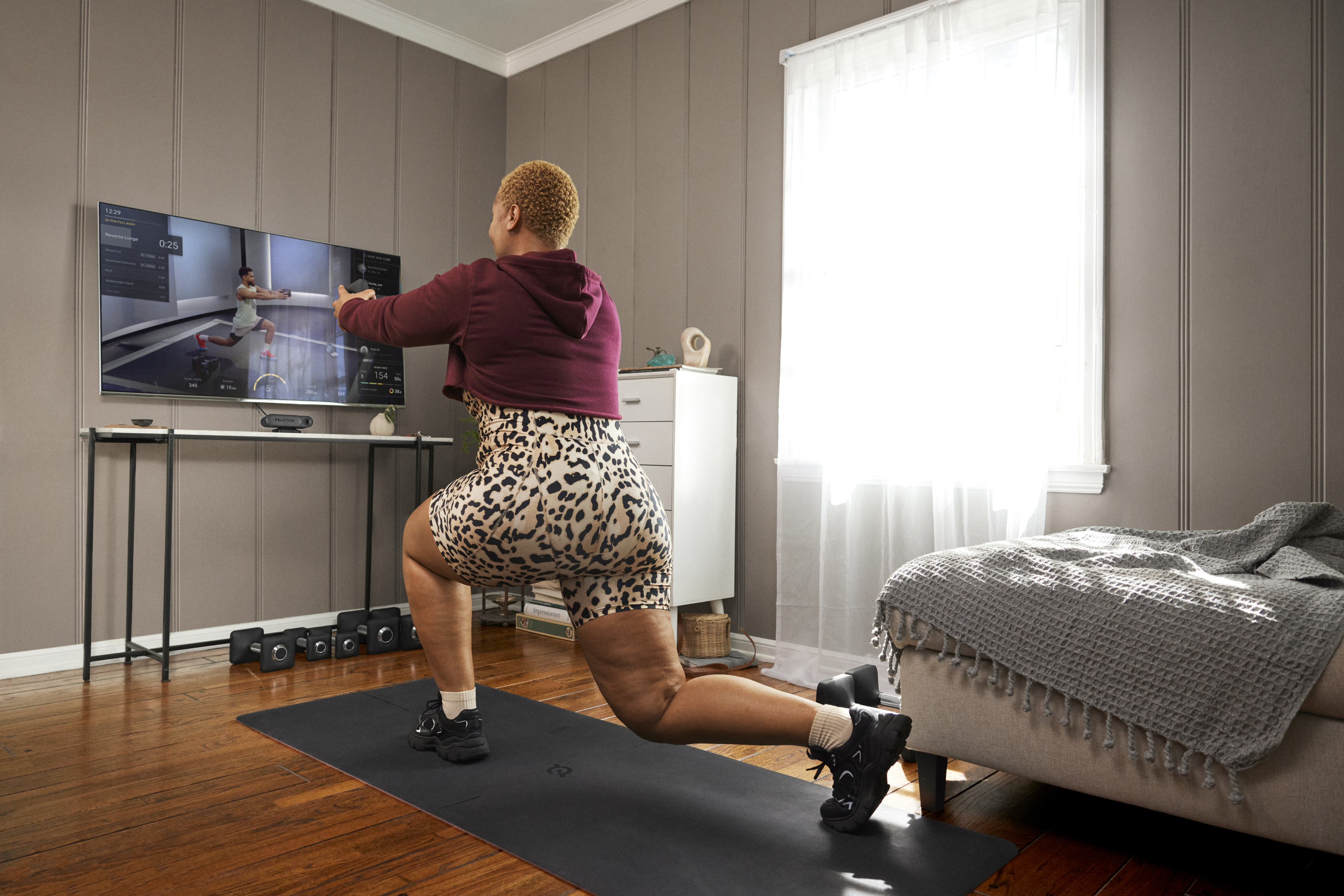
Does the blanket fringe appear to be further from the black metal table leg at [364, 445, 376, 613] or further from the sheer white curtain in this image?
the black metal table leg at [364, 445, 376, 613]

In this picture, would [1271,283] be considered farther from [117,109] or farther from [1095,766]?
[117,109]

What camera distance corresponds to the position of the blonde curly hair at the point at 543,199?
196 cm

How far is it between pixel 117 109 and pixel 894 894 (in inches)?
148

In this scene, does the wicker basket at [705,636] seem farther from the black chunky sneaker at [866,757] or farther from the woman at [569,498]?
the black chunky sneaker at [866,757]

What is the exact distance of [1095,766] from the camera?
5.42 ft

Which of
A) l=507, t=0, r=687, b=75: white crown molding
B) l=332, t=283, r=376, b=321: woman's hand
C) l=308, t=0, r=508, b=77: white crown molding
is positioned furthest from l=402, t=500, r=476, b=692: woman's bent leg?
l=308, t=0, r=508, b=77: white crown molding

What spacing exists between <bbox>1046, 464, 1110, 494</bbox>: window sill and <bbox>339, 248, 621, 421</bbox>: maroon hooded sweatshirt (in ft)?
5.09

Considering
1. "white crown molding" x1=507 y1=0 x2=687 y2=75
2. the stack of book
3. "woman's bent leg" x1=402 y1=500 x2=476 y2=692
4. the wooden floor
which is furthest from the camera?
"white crown molding" x1=507 y1=0 x2=687 y2=75

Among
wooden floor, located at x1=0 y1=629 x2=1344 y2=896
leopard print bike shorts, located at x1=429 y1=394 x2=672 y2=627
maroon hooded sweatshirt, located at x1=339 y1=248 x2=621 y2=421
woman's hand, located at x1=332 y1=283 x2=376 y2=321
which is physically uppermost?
woman's hand, located at x1=332 y1=283 x2=376 y2=321

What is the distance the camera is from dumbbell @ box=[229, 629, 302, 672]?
3152 mm

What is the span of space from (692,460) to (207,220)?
2236mm

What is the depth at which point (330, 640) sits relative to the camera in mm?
3379

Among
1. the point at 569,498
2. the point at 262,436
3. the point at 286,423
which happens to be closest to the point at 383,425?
the point at 286,423

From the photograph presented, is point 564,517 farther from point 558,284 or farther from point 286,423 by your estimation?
point 286,423
